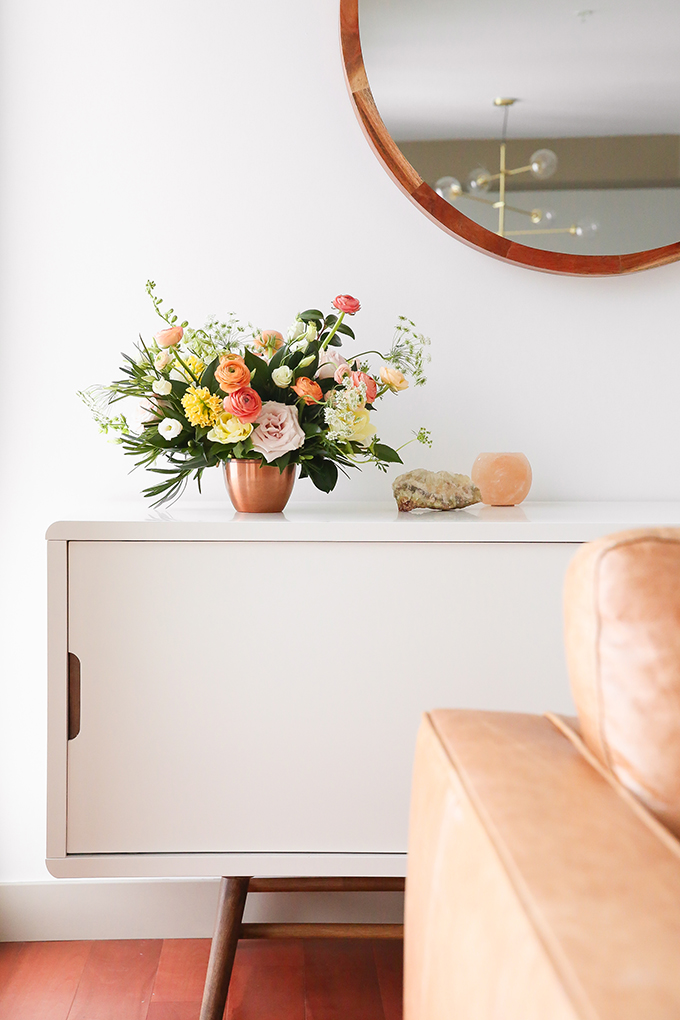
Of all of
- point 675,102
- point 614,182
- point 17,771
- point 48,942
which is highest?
point 675,102

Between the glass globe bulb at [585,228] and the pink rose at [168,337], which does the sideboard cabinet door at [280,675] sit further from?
the glass globe bulb at [585,228]

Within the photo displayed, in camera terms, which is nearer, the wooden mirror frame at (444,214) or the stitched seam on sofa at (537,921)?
the stitched seam on sofa at (537,921)

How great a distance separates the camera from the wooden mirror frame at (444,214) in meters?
1.51

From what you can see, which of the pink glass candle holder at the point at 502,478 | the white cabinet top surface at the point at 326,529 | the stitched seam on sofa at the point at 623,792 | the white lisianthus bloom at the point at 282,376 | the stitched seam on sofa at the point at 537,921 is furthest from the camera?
the pink glass candle holder at the point at 502,478

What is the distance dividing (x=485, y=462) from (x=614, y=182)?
0.65m

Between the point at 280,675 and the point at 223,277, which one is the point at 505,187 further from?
the point at 280,675

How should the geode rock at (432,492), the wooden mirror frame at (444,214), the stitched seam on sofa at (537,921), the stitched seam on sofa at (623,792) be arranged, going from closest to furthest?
the stitched seam on sofa at (537,921) < the stitched seam on sofa at (623,792) < the geode rock at (432,492) < the wooden mirror frame at (444,214)

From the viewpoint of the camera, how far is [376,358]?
157 cm

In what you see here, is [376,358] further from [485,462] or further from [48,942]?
[48,942]

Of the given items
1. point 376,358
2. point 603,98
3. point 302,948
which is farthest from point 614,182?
point 302,948

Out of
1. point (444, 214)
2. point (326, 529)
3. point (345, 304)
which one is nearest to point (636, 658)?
point (326, 529)

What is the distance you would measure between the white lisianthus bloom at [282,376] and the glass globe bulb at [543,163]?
736 mm

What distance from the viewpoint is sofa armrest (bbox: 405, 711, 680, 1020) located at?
350mm

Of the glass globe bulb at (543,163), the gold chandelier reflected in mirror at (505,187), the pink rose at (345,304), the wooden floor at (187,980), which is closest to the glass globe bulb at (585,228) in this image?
the gold chandelier reflected in mirror at (505,187)
